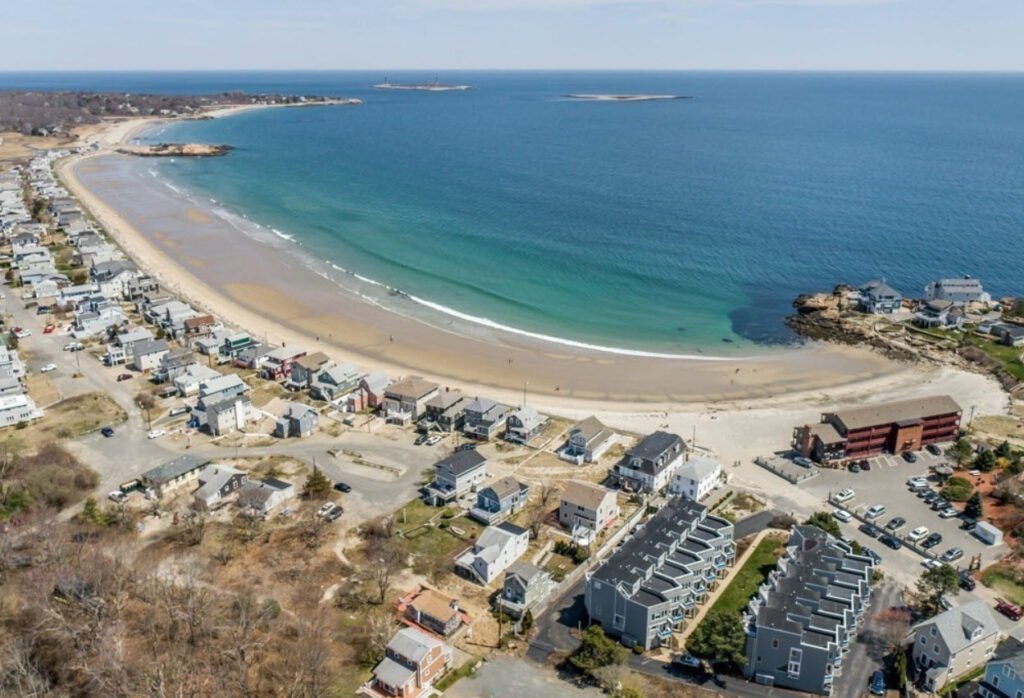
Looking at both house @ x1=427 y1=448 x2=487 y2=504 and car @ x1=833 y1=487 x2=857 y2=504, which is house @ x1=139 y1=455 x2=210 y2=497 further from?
car @ x1=833 y1=487 x2=857 y2=504

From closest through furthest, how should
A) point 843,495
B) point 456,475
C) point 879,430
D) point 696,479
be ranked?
point 456,475, point 696,479, point 843,495, point 879,430

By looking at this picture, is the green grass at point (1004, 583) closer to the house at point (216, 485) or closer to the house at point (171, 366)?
the house at point (216, 485)

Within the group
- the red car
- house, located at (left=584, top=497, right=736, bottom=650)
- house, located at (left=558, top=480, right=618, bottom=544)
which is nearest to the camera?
house, located at (left=584, top=497, right=736, bottom=650)

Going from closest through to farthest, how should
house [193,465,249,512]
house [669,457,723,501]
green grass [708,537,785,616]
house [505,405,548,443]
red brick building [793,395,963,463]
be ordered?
green grass [708,537,785,616]
house [193,465,249,512]
house [669,457,723,501]
red brick building [793,395,963,463]
house [505,405,548,443]

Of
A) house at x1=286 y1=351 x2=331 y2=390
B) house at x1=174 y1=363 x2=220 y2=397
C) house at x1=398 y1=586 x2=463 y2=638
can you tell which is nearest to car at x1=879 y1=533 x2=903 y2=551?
house at x1=398 y1=586 x2=463 y2=638

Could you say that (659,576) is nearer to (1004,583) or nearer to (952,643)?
(952,643)

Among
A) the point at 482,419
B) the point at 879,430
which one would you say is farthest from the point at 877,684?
the point at 482,419

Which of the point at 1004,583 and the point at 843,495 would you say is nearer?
the point at 1004,583
